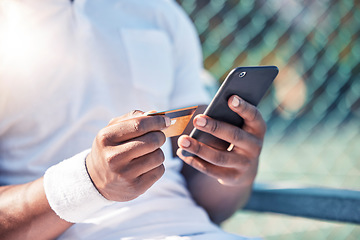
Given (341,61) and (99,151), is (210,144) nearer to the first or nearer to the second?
(99,151)

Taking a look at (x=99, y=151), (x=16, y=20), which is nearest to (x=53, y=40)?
(x=16, y=20)

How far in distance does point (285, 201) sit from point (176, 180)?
0.30 meters

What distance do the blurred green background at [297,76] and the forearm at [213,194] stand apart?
0.98 m

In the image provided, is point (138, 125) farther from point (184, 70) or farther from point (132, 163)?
point (184, 70)

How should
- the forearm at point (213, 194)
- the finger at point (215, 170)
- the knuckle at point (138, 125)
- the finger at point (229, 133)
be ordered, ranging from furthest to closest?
the forearm at point (213, 194) < the finger at point (215, 170) < the finger at point (229, 133) < the knuckle at point (138, 125)

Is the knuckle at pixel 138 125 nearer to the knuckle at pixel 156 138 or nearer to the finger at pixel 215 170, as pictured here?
the knuckle at pixel 156 138

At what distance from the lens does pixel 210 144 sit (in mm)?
784

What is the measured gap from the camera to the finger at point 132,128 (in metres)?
0.60

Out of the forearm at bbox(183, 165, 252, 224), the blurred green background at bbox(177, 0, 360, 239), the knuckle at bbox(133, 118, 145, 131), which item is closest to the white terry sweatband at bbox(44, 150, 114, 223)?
the knuckle at bbox(133, 118, 145, 131)

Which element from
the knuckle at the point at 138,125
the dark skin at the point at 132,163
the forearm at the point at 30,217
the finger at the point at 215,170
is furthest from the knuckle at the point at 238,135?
the forearm at the point at 30,217

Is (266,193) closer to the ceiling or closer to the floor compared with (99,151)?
closer to the floor

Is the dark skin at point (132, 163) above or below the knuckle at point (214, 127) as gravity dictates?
below

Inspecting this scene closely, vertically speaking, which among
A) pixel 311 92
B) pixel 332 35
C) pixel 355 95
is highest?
pixel 332 35

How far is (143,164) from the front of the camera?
624 mm
